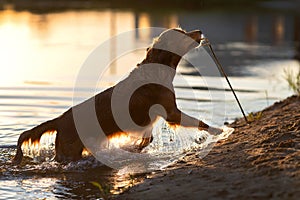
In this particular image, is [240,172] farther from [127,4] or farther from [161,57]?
[127,4]

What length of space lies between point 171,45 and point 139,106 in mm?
905

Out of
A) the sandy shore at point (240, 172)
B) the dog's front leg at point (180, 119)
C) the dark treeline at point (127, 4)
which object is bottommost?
the sandy shore at point (240, 172)

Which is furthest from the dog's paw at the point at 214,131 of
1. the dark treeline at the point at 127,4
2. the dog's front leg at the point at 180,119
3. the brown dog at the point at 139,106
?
the dark treeline at the point at 127,4

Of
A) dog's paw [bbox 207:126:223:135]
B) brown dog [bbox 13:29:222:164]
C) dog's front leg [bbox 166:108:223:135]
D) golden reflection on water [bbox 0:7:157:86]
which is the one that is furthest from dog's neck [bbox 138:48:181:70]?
golden reflection on water [bbox 0:7:157:86]

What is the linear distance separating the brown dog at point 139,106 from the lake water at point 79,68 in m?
0.42

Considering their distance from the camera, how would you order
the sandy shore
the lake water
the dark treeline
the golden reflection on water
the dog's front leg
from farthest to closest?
the dark treeline → the golden reflection on water → the dog's front leg → the lake water → the sandy shore

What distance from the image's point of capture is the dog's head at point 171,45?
27.9 feet

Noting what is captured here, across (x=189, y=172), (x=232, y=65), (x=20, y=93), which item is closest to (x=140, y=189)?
(x=189, y=172)

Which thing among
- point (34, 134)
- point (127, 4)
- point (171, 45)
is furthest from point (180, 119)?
point (127, 4)

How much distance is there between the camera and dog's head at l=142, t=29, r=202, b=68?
852 cm

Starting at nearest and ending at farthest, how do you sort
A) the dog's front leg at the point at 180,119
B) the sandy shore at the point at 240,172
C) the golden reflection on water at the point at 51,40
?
the sandy shore at the point at 240,172
the dog's front leg at the point at 180,119
the golden reflection on water at the point at 51,40

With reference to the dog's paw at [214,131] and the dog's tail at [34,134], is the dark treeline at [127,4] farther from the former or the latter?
the dog's tail at [34,134]

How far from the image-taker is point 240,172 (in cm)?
656

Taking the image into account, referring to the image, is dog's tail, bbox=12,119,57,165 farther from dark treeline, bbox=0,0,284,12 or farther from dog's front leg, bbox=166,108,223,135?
dark treeline, bbox=0,0,284,12
